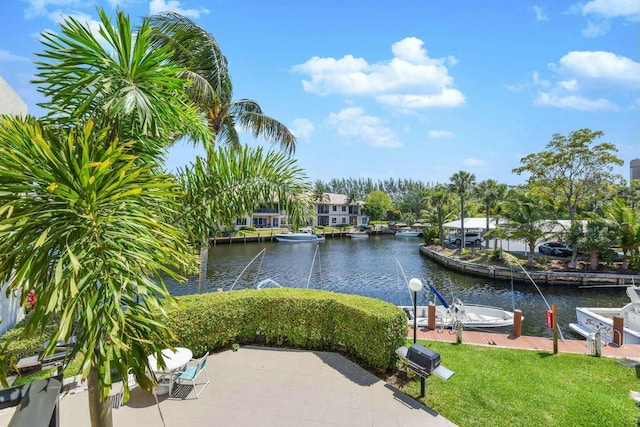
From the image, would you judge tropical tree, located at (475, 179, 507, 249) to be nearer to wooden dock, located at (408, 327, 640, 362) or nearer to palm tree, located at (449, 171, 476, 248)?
palm tree, located at (449, 171, 476, 248)

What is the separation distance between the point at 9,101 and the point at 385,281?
71.7 ft

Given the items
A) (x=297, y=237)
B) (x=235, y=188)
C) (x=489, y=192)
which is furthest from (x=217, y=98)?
(x=297, y=237)

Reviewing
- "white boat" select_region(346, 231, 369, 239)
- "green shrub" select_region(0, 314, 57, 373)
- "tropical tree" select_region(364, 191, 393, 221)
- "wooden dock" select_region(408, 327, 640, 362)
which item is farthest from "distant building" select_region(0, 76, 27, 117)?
"tropical tree" select_region(364, 191, 393, 221)

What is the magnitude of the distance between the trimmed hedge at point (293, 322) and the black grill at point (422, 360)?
672 mm

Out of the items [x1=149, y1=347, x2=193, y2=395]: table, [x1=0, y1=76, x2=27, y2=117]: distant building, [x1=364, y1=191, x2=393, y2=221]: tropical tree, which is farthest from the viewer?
[x1=364, y1=191, x2=393, y2=221]: tropical tree

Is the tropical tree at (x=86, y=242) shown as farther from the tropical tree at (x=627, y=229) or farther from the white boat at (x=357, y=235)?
the white boat at (x=357, y=235)

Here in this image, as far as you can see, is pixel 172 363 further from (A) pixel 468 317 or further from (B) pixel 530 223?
(B) pixel 530 223

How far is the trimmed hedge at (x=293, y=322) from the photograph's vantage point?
6988 millimetres

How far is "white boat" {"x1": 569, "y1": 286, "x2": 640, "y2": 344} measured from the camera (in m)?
11.2

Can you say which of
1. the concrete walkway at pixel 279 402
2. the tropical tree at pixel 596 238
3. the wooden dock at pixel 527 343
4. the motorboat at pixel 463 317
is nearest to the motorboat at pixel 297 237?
the tropical tree at pixel 596 238

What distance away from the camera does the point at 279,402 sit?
5781 mm

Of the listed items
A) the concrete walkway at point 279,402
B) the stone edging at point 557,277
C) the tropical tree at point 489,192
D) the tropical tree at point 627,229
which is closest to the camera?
the concrete walkway at point 279,402

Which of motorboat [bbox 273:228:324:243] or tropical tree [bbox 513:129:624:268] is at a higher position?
tropical tree [bbox 513:129:624:268]

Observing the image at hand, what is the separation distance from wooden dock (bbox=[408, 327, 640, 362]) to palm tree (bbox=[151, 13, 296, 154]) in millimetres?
8237
